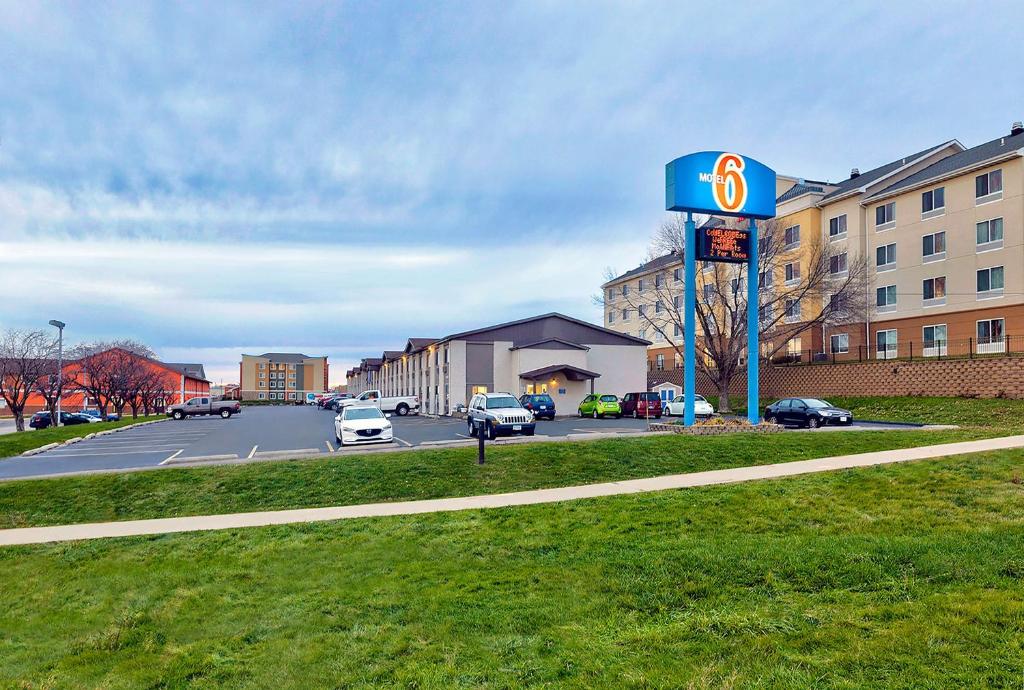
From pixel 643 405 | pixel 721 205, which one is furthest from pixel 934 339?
pixel 721 205

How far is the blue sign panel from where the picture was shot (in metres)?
23.3

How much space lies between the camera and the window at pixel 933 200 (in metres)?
37.4

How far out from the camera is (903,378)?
3453 cm

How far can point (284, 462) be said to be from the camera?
16156 mm

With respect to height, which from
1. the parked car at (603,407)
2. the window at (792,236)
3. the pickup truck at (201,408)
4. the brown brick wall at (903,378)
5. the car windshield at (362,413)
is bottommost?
the pickup truck at (201,408)

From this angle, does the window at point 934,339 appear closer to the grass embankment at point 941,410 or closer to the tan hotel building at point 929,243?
the tan hotel building at point 929,243

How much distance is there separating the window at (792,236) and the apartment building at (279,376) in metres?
133

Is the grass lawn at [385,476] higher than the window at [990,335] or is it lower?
lower

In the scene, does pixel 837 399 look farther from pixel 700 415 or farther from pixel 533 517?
pixel 533 517

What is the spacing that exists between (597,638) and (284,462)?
12570mm

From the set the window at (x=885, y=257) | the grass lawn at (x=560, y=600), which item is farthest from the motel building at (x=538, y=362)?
the grass lawn at (x=560, y=600)

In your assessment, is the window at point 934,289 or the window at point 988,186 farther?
the window at point 934,289

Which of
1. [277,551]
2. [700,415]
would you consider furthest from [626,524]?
[700,415]

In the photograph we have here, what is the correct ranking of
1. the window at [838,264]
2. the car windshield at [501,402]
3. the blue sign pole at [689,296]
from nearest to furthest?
the blue sign pole at [689,296]
the car windshield at [501,402]
the window at [838,264]
